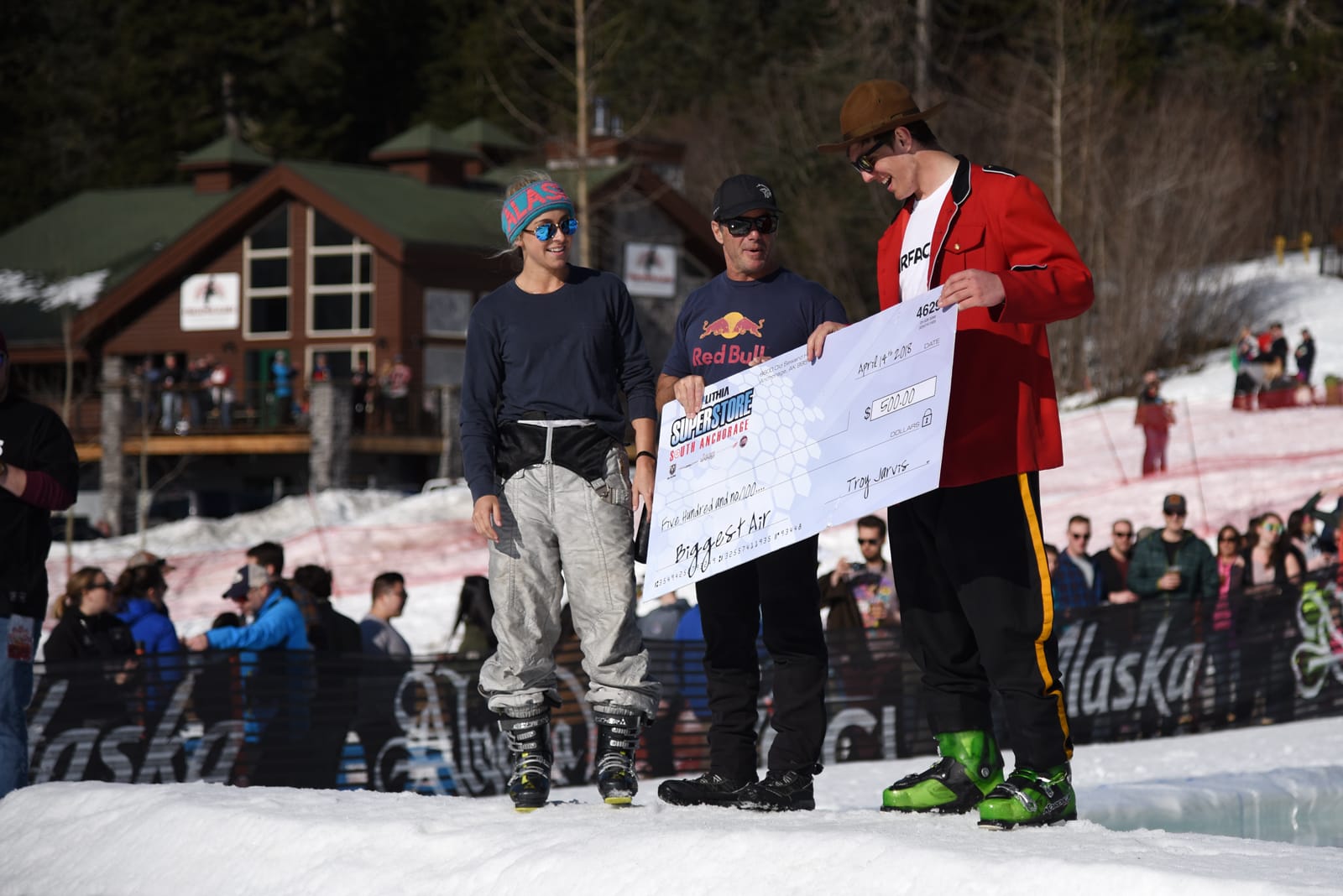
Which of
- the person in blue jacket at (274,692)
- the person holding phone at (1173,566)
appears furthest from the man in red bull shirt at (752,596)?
the person holding phone at (1173,566)

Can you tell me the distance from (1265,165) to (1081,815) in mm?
54156

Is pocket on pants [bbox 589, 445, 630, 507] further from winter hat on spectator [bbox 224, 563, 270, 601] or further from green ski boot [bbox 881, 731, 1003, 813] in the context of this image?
winter hat on spectator [bbox 224, 563, 270, 601]

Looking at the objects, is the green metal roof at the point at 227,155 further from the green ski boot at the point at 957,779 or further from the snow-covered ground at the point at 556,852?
the green ski boot at the point at 957,779

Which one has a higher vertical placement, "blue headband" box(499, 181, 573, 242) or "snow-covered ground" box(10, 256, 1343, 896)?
"blue headband" box(499, 181, 573, 242)

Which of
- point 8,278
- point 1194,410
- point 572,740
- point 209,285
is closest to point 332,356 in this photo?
point 209,285

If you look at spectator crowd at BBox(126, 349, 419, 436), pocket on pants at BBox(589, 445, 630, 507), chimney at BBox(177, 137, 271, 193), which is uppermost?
chimney at BBox(177, 137, 271, 193)

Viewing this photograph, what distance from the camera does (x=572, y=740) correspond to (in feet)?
34.9

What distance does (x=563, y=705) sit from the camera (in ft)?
34.3

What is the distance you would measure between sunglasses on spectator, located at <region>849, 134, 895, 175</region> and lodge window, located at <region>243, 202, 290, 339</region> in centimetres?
3568

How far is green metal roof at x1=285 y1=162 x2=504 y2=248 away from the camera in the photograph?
124 feet

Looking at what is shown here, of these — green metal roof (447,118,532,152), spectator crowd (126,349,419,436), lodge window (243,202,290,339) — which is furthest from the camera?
green metal roof (447,118,532,152)

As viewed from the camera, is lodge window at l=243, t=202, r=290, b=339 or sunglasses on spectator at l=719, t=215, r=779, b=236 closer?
sunglasses on spectator at l=719, t=215, r=779, b=236

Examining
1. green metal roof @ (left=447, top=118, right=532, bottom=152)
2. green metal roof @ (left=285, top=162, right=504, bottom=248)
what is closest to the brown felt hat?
green metal roof @ (left=285, top=162, right=504, bottom=248)

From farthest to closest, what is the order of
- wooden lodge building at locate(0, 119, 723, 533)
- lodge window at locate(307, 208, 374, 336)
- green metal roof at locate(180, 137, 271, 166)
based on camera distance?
green metal roof at locate(180, 137, 271, 166) < lodge window at locate(307, 208, 374, 336) < wooden lodge building at locate(0, 119, 723, 533)
